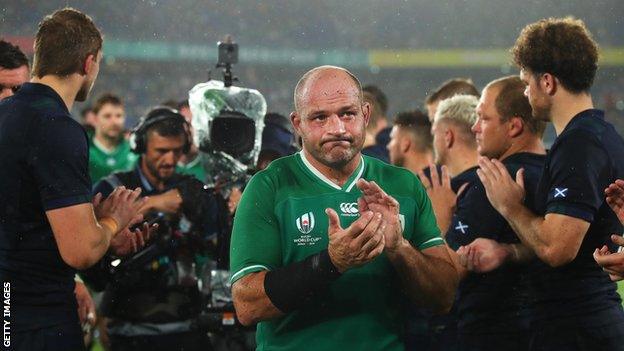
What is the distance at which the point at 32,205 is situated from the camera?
8.73 feet

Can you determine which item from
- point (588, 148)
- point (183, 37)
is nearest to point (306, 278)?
point (588, 148)

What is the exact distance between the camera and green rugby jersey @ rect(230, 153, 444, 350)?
7.85 ft

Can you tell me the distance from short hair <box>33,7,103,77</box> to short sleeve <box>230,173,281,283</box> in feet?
2.46

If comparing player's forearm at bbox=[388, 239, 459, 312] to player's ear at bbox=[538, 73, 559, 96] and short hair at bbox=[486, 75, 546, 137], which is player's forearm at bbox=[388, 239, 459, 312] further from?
short hair at bbox=[486, 75, 546, 137]

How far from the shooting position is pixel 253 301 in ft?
7.65

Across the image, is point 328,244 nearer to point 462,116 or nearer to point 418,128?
point 462,116

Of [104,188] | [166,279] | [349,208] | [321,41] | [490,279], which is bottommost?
[166,279]

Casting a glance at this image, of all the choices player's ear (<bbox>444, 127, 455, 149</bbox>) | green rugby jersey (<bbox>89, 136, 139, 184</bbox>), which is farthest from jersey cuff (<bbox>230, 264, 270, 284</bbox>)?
green rugby jersey (<bbox>89, 136, 139, 184</bbox>)

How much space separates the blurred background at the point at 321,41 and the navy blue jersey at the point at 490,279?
→ 13580 mm

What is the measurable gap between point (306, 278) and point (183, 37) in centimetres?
1647

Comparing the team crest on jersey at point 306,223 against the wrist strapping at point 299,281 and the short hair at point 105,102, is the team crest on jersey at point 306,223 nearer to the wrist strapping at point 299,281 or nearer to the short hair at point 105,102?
the wrist strapping at point 299,281

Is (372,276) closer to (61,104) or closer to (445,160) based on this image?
(61,104)

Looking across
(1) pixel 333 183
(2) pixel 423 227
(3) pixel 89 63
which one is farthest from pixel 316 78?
(3) pixel 89 63

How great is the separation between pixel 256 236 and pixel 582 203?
42.1 inches
